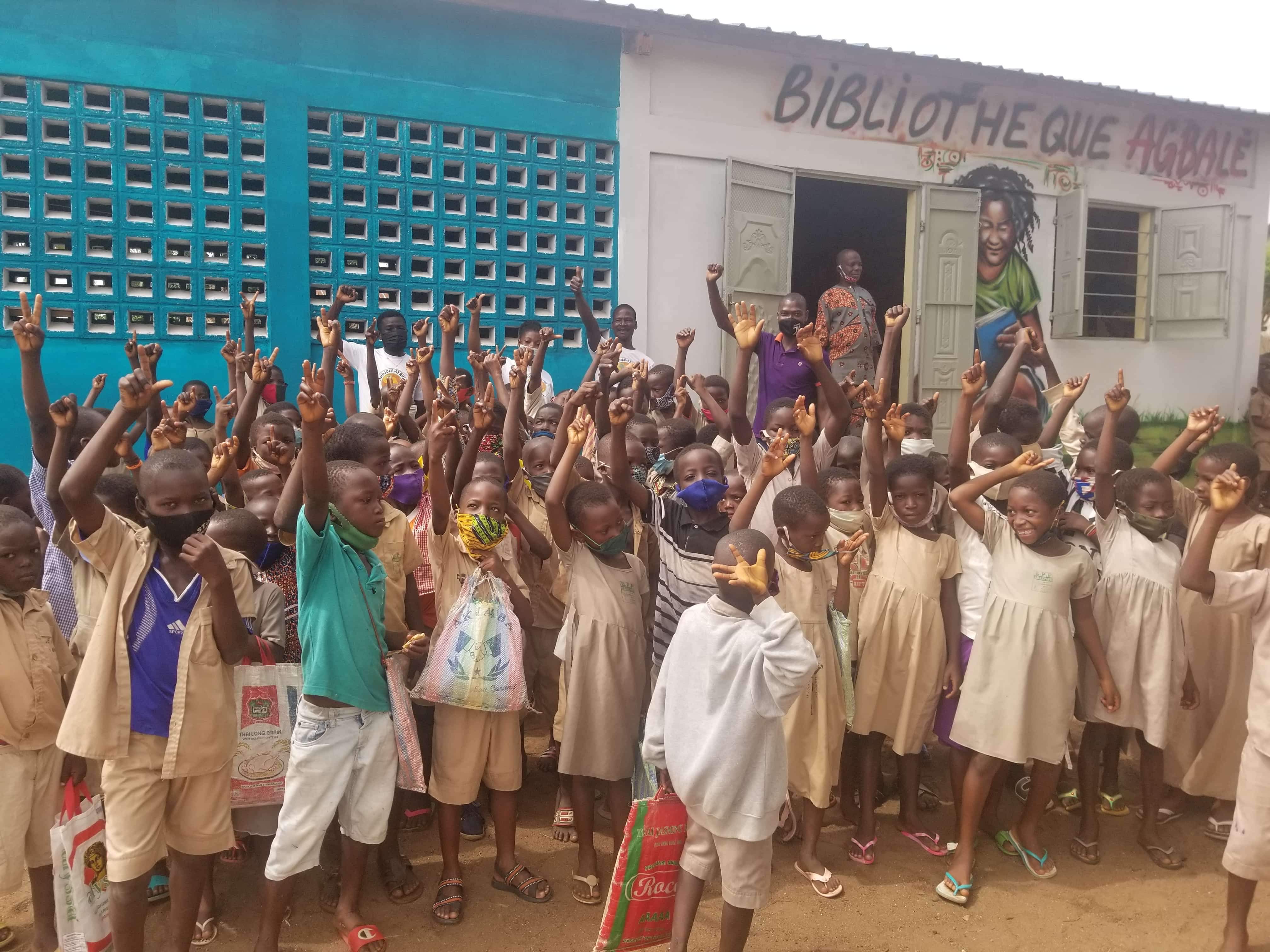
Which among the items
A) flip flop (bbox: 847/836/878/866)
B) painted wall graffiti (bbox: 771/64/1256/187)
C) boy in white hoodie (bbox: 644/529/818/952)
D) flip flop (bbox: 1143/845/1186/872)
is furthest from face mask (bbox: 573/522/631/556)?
painted wall graffiti (bbox: 771/64/1256/187)

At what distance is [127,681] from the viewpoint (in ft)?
7.75

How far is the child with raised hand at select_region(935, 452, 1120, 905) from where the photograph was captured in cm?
312

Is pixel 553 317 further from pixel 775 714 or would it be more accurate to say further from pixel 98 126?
pixel 775 714

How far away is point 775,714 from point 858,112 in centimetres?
712

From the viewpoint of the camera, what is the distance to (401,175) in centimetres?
687

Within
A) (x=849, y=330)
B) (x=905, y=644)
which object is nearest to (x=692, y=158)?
(x=849, y=330)

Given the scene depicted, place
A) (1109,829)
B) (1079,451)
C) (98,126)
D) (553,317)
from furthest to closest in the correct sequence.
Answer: (553,317) → (98,126) → (1079,451) → (1109,829)

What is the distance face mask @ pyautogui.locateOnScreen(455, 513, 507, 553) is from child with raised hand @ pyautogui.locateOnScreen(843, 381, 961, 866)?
1.29 metres

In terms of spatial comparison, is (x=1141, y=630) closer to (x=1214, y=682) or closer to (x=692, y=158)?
(x=1214, y=682)

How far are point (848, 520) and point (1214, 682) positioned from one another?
154 cm

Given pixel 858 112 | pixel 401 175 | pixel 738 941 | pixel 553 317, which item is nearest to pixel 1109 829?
pixel 738 941

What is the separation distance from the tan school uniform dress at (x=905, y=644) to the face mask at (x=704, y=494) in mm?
697

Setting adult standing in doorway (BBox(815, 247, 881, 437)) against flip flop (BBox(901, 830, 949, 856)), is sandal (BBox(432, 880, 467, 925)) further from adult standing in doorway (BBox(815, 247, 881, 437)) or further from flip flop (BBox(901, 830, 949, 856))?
adult standing in doorway (BBox(815, 247, 881, 437))

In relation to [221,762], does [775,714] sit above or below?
above
